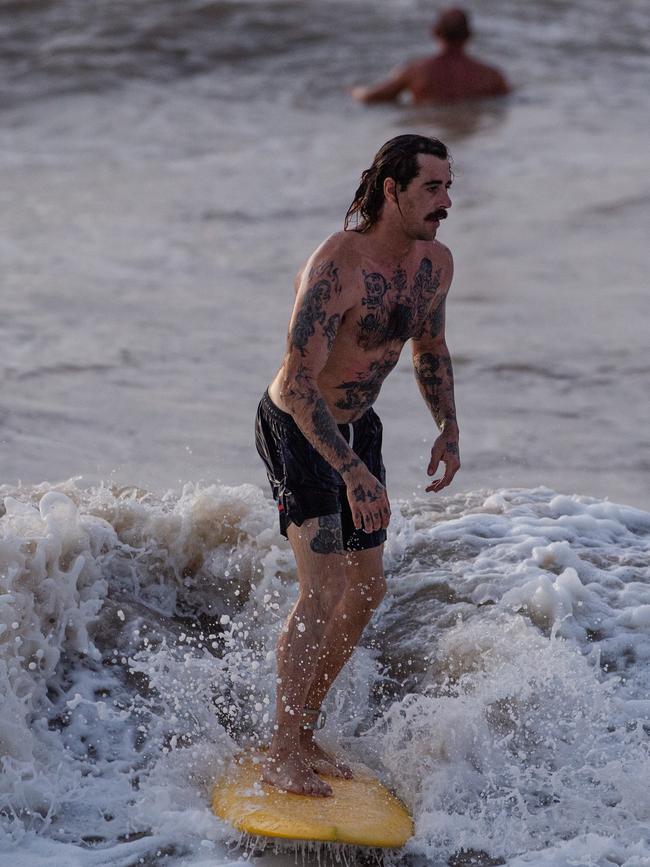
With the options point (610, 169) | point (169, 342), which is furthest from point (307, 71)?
point (169, 342)

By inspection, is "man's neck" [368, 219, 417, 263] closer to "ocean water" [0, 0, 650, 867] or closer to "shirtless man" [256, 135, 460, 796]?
"shirtless man" [256, 135, 460, 796]

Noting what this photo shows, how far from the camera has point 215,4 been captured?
2012 cm

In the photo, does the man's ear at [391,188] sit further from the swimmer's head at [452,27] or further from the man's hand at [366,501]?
the swimmer's head at [452,27]

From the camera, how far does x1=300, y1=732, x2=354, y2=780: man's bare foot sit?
14.5 feet

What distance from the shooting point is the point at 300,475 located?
13.6 ft

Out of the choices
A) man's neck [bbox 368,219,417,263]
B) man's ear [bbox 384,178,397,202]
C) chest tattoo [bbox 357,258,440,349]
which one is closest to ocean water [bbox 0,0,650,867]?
chest tattoo [bbox 357,258,440,349]

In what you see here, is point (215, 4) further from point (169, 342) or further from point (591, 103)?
point (169, 342)

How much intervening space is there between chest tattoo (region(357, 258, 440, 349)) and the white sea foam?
4.59ft

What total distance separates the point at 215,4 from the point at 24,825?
17.7 metres

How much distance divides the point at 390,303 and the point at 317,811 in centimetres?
163

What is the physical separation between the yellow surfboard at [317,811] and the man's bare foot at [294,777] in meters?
0.02

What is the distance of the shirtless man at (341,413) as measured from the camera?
4016 millimetres

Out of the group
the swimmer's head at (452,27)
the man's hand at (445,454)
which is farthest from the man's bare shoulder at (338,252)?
the swimmer's head at (452,27)

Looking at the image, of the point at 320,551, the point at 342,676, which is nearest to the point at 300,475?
the point at 320,551
